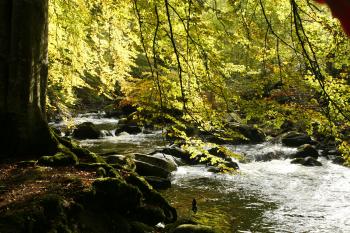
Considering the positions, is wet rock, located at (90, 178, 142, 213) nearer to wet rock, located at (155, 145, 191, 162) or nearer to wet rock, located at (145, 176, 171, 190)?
wet rock, located at (145, 176, 171, 190)

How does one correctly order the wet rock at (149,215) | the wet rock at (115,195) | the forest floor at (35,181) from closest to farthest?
the forest floor at (35,181) < the wet rock at (115,195) < the wet rock at (149,215)

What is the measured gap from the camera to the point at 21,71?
6.44 metres

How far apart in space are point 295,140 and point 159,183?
28.4 ft

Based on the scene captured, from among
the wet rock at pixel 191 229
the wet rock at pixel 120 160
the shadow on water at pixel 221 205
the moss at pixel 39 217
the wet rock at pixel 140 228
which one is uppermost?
the wet rock at pixel 120 160

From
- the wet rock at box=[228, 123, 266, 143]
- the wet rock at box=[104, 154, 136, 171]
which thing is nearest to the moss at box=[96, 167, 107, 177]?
the wet rock at box=[104, 154, 136, 171]

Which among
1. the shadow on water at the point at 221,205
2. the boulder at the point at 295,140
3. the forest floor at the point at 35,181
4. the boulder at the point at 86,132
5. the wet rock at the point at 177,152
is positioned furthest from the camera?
the boulder at the point at 86,132

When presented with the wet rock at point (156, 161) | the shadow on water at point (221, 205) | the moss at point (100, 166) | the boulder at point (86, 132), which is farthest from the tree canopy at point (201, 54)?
the boulder at point (86, 132)

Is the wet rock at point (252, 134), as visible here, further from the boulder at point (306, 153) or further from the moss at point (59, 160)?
the moss at point (59, 160)

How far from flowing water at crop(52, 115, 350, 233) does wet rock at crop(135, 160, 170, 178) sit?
43 centimetres

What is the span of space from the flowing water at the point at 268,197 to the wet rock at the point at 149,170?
0.43 metres

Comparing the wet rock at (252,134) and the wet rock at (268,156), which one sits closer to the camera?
the wet rock at (268,156)

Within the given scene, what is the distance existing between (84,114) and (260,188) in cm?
1949

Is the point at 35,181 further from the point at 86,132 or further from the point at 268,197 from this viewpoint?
the point at 86,132

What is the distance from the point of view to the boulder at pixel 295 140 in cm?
1722
